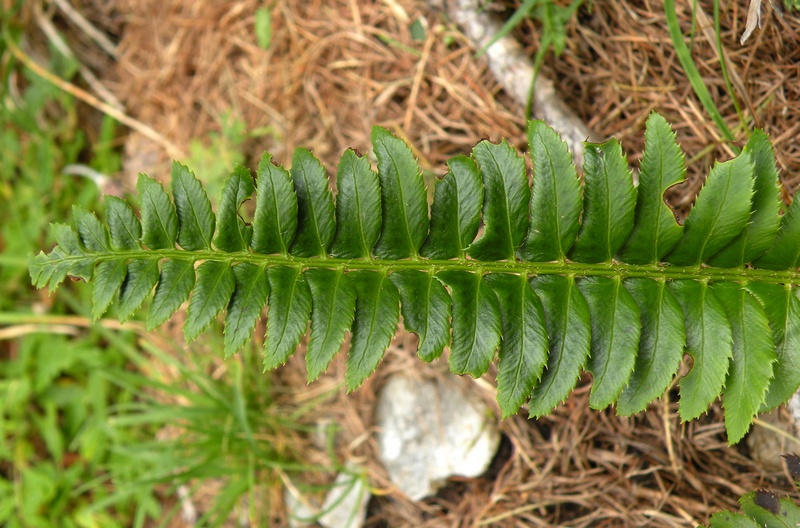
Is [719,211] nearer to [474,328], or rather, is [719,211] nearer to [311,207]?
[474,328]

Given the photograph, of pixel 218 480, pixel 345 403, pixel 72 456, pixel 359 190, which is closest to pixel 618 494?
pixel 345 403

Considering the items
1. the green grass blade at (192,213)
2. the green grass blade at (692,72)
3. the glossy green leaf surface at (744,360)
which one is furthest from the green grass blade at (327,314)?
the green grass blade at (692,72)

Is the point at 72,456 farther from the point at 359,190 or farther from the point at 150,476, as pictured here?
the point at 359,190

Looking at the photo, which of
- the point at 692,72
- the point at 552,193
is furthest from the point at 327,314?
the point at 692,72

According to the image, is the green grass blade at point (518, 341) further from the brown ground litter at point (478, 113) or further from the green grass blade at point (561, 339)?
the brown ground litter at point (478, 113)

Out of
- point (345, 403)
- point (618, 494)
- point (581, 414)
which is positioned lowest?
point (345, 403)

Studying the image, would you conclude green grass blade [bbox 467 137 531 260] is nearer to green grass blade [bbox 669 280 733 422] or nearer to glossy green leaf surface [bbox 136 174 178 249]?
green grass blade [bbox 669 280 733 422]

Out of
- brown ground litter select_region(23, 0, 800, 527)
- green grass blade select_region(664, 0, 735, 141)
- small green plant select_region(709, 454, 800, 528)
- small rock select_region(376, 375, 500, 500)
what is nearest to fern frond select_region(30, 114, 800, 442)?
small green plant select_region(709, 454, 800, 528)
